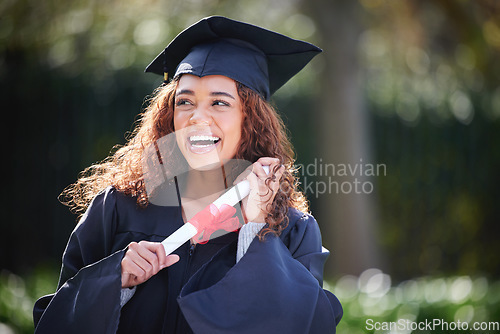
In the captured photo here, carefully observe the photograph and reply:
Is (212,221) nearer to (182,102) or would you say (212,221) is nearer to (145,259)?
(145,259)

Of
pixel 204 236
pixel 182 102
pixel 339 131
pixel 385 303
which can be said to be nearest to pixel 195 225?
pixel 204 236

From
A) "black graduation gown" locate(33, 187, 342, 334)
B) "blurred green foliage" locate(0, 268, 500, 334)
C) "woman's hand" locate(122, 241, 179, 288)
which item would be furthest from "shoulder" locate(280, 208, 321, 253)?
"blurred green foliage" locate(0, 268, 500, 334)

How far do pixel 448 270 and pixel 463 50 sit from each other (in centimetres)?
302

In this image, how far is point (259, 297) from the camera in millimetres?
1784

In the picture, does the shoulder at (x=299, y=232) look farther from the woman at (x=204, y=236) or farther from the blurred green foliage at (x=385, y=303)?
the blurred green foliage at (x=385, y=303)

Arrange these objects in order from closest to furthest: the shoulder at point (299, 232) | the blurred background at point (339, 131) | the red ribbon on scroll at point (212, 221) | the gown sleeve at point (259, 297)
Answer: the gown sleeve at point (259, 297) → the red ribbon on scroll at point (212, 221) → the shoulder at point (299, 232) → the blurred background at point (339, 131)

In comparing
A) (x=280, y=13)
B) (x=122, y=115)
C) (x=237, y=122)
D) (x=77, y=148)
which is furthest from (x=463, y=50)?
(x=237, y=122)

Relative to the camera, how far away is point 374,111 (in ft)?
20.7

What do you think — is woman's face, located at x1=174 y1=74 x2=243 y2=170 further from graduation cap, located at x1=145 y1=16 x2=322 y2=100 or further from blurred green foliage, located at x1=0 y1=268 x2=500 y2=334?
blurred green foliage, located at x1=0 y1=268 x2=500 y2=334

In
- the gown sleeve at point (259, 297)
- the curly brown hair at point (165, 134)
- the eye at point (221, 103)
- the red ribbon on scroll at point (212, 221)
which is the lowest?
the gown sleeve at point (259, 297)

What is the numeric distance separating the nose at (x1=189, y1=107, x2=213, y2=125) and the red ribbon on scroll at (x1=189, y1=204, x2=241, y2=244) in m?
0.36

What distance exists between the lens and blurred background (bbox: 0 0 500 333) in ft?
18.3

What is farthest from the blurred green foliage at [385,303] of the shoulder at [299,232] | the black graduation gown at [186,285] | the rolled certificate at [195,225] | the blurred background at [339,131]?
the rolled certificate at [195,225]

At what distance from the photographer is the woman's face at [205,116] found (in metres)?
2.11
